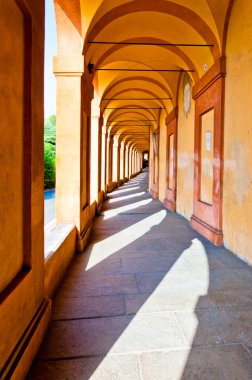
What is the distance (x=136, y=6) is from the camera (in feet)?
18.5

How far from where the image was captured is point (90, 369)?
1964mm

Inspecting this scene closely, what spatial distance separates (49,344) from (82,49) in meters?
4.67

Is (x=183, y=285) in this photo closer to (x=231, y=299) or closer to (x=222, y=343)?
(x=231, y=299)

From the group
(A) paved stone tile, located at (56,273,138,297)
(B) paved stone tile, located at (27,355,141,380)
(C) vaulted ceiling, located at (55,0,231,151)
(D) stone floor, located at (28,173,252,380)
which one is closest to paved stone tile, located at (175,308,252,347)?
(D) stone floor, located at (28,173,252,380)

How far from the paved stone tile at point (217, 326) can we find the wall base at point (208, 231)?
267 centimetres

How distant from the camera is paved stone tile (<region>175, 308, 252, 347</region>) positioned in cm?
230

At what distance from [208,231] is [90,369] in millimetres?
4459

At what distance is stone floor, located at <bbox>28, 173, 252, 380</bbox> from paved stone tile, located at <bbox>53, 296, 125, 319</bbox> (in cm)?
1

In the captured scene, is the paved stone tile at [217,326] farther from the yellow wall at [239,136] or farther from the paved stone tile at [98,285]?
the yellow wall at [239,136]

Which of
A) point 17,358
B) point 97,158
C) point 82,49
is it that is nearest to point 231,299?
point 17,358

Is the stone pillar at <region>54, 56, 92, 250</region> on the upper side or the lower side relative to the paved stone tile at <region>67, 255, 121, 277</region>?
upper

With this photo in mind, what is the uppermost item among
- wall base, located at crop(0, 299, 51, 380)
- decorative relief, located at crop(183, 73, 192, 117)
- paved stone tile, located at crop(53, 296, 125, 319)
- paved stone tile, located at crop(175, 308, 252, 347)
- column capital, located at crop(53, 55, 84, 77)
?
decorative relief, located at crop(183, 73, 192, 117)

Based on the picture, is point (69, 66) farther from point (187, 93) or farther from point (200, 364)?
point (200, 364)

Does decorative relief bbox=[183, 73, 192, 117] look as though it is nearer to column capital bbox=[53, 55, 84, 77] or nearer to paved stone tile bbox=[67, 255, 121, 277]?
column capital bbox=[53, 55, 84, 77]
